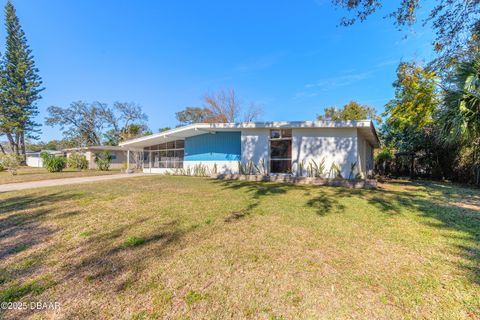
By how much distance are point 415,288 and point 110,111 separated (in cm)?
4364

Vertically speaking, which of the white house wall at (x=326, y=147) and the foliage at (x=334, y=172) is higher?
the white house wall at (x=326, y=147)

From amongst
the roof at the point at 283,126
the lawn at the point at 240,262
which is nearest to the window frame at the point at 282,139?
the roof at the point at 283,126

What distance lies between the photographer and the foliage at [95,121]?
3447cm

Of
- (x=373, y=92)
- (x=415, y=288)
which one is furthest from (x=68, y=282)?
(x=373, y=92)

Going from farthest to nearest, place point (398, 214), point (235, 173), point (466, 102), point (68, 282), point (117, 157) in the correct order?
1. point (117, 157)
2. point (235, 173)
3. point (466, 102)
4. point (398, 214)
5. point (68, 282)

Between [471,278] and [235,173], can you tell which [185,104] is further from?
[471,278]

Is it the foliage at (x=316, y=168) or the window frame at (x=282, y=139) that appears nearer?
the foliage at (x=316, y=168)

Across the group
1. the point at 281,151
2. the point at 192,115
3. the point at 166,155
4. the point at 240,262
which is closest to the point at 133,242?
the point at 240,262

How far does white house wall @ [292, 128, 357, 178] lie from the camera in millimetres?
9703

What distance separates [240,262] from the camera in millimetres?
2785

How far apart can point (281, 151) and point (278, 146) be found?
31 centimetres

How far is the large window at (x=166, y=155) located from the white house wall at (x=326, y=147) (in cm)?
854

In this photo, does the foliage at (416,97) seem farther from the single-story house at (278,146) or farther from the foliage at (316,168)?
the foliage at (316,168)

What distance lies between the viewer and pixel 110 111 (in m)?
36.8
